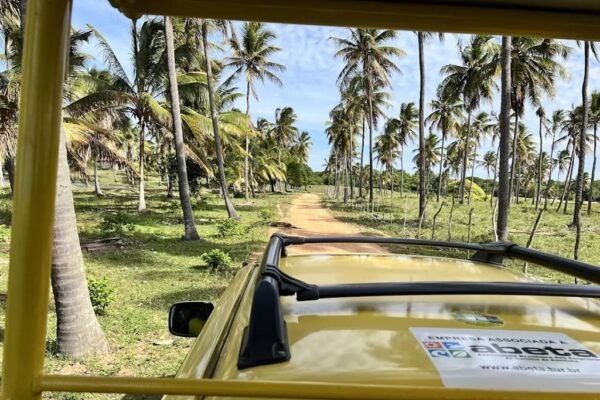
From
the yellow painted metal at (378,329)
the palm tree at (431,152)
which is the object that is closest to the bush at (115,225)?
the yellow painted metal at (378,329)

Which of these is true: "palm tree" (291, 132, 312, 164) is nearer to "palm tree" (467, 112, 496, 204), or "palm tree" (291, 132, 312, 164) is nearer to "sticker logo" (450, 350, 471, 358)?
"palm tree" (467, 112, 496, 204)

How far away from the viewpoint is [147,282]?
326 inches

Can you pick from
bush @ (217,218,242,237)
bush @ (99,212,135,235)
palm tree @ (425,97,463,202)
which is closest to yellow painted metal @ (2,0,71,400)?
bush @ (99,212,135,235)

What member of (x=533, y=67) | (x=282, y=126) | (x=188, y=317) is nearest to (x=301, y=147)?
(x=282, y=126)

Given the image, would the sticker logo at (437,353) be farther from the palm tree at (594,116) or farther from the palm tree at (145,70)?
the palm tree at (594,116)

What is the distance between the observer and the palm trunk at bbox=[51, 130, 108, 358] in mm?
4463

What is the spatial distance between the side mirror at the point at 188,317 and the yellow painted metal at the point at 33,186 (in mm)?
1299

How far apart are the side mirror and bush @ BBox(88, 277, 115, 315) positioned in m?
4.83

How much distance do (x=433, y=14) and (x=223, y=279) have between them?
8331mm

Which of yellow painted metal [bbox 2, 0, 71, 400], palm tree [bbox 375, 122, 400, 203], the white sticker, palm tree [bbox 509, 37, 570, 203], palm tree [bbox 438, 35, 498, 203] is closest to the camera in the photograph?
yellow painted metal [bbox 2, 0, 71, 400]

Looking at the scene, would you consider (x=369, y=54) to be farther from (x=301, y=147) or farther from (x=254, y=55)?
(x=301, y=147)

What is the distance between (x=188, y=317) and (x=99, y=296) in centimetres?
485

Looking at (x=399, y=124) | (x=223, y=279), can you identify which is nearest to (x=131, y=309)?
(x=223, y=279)

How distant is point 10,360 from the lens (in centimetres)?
78
